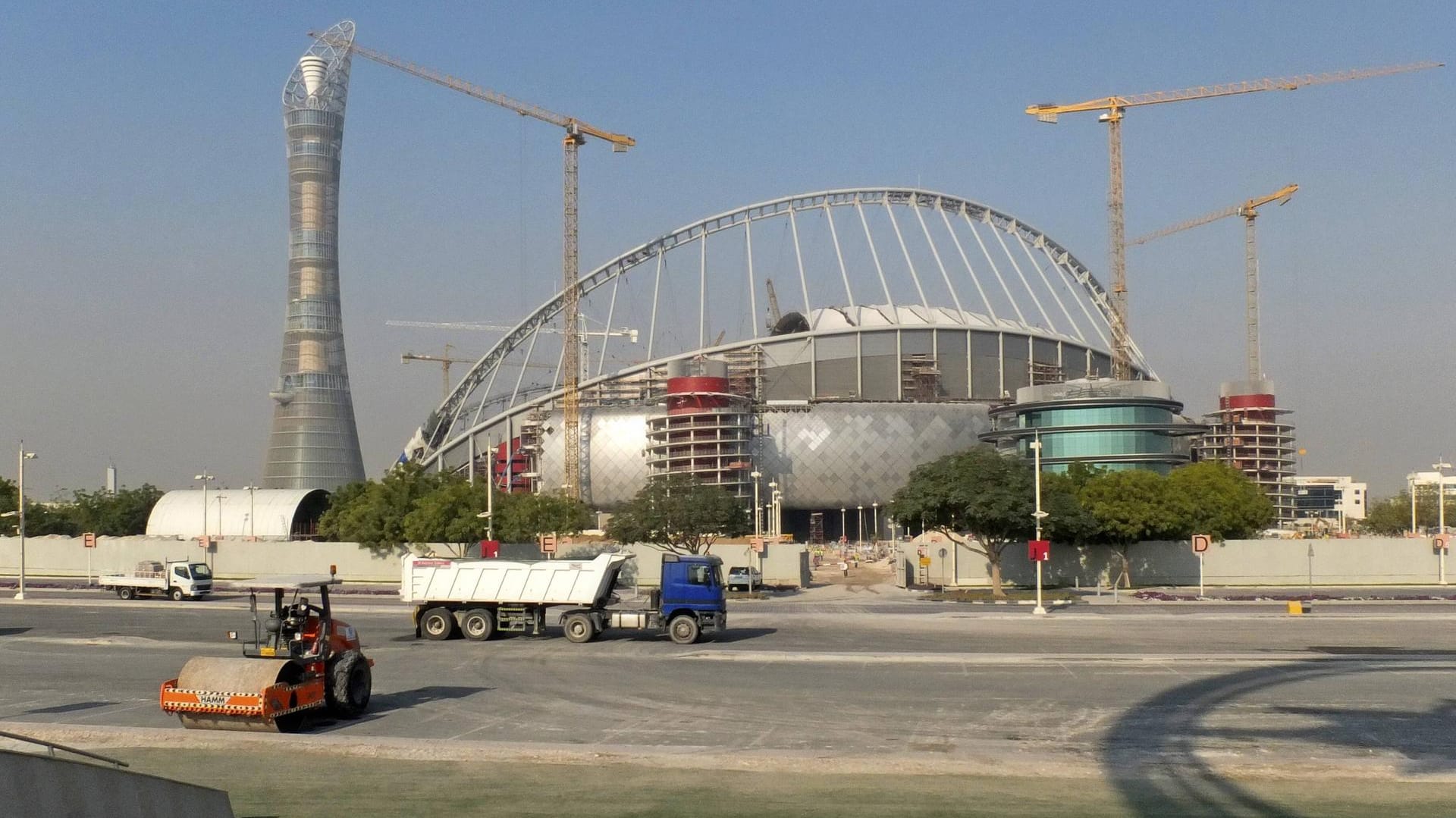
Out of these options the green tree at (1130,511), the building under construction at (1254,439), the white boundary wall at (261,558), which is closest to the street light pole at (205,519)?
the white boundary wall at (261,558)

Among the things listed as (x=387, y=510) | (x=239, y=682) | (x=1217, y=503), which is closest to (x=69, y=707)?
(x=239, y=682)

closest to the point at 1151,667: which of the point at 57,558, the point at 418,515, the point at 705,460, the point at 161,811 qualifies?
the point at 161,811

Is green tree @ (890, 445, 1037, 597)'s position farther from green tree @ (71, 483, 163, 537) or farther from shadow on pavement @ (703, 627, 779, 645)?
green tree @ (71, 483, 163, 537)

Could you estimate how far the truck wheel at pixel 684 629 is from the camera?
128ft

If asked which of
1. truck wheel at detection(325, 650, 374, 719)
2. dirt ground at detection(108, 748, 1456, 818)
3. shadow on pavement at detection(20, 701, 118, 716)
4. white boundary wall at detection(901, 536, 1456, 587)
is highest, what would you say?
truck wheel at detection(325, 650, 374, 719)

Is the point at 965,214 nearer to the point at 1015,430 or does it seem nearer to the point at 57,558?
the point at 1015,430

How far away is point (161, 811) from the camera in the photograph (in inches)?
458

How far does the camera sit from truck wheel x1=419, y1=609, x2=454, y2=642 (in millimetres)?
39531

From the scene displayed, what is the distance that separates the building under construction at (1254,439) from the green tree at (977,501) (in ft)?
329

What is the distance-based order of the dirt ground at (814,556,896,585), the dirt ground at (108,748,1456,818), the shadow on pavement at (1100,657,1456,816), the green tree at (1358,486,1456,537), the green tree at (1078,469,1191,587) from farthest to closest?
the green tree at (1358,486,1456,537), the dirt ground at (814,556,896,585), the green tree at (1078,469,1191,587), the shadow on pavement at (1100,657,1456,816), the dirt ground at (108,748,1456,818)

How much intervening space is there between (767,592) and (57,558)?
52991mm

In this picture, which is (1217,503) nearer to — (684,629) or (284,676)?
(684,629)

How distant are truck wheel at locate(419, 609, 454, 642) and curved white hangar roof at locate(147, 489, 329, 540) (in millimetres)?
81340

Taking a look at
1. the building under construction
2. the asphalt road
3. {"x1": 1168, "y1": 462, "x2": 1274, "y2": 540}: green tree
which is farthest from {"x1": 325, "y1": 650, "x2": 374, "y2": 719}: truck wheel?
the building under construction
